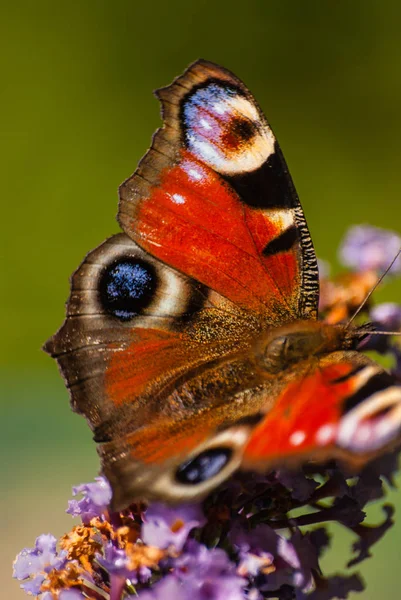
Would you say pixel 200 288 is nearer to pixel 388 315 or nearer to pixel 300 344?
pixel 300 344

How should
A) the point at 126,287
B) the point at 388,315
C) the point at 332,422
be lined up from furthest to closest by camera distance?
1. the point at 388,315
2. the point at 126,287
3. the point at 332,422

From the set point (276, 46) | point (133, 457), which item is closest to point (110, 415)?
point (133, 457)

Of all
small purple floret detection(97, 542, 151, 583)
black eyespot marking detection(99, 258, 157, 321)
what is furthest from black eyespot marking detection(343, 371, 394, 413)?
black eyespot marking detection(99, 258, 157, 321)

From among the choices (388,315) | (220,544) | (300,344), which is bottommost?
(220,544)

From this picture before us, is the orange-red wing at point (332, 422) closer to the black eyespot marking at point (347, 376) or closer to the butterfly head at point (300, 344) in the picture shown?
the black eyespot marking at point (347, 376)

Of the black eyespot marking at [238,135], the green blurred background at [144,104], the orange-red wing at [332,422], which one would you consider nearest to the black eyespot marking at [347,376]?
the orange-red wing at [332,422]

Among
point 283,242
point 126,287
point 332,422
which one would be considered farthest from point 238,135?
point 332,422

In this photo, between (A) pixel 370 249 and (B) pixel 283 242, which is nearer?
(B) pixel 283 242
